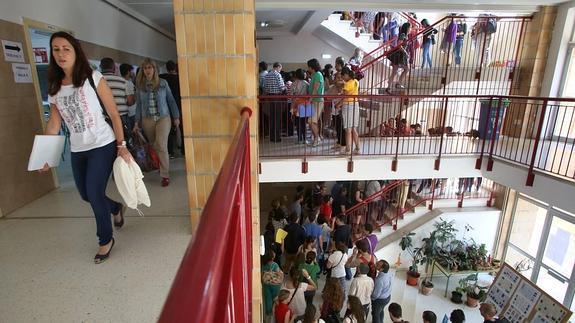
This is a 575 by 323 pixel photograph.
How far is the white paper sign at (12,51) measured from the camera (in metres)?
3.02

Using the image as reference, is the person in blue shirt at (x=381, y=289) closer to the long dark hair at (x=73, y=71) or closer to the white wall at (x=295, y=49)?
the long dark hair at (x=73, y=71)

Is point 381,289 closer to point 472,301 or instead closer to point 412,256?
point 472,301

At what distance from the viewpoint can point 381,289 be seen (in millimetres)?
5137

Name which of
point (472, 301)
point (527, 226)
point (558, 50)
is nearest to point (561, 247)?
point (527, 226)

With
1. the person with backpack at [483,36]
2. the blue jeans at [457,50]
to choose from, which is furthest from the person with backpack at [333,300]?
the blue jeans at [457,50]

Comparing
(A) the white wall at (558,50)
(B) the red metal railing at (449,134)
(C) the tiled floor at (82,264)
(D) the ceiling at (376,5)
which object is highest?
(D) the ceiling at (376,5)

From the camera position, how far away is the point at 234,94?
2.31m

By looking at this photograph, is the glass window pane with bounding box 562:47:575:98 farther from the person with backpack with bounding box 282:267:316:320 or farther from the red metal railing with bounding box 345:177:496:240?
the person with backpack with bounding box 282:267:316:320

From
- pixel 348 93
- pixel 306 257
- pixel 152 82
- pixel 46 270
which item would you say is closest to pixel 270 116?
pixel 348 93

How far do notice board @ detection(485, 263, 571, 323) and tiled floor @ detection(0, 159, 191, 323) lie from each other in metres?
4.70

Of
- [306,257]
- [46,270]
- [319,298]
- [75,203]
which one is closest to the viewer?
[46,270]

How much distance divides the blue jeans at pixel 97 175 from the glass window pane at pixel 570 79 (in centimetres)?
867

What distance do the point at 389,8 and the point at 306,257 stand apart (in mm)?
5248

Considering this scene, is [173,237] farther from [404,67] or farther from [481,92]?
[481,92]
